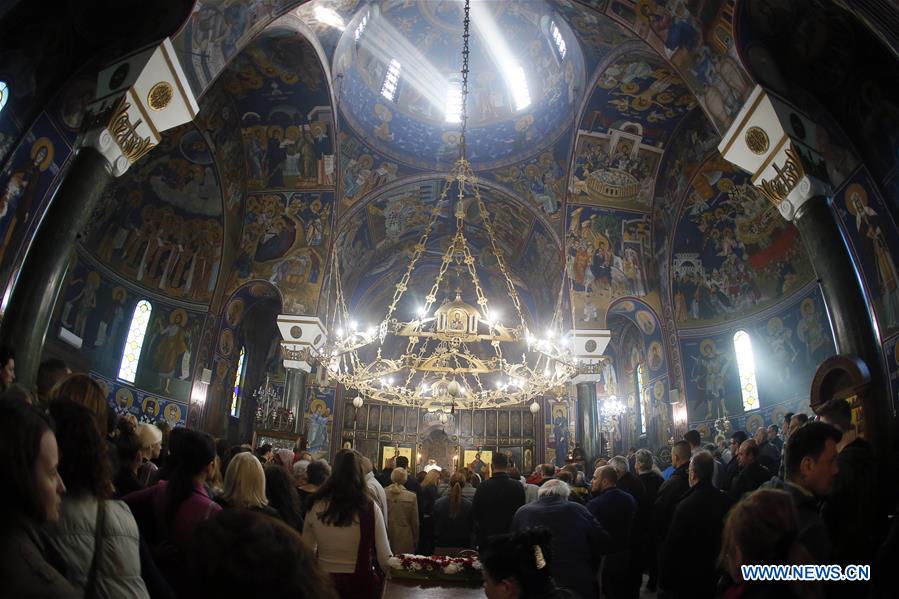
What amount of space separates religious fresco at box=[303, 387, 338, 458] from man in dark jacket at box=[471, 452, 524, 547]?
12.0m

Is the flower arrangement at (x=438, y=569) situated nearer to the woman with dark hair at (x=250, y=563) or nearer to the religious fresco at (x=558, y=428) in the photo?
the woman with dark hair at (x=250, y=563)

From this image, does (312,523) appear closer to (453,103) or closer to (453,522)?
(453,522)

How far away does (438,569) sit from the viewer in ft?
14.3

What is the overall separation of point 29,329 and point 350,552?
5.88m

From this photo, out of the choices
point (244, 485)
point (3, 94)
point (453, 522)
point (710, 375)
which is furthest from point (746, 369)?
point (3, 94)

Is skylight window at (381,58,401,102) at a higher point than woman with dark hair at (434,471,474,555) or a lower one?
higher

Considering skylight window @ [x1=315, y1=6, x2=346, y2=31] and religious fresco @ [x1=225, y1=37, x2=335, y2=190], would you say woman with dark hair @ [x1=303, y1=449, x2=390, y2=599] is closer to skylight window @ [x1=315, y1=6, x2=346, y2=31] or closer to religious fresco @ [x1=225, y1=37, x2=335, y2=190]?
religious fresco @ [x1=225, y1=37, x2=335, y2=190]

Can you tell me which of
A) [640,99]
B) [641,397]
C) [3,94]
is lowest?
[641,397]

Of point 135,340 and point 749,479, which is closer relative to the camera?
point 749,479

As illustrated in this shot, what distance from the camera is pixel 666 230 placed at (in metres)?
15.2

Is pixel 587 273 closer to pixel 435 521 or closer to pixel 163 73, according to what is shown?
pixel 435 521

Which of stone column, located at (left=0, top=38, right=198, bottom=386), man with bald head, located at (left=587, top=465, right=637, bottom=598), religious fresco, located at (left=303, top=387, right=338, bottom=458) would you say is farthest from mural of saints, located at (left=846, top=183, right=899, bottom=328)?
religious fresco, located at (left=303, top=387, right=338, bottom=458)

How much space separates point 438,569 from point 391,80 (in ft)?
50.5

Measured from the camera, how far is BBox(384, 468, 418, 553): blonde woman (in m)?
5.87
